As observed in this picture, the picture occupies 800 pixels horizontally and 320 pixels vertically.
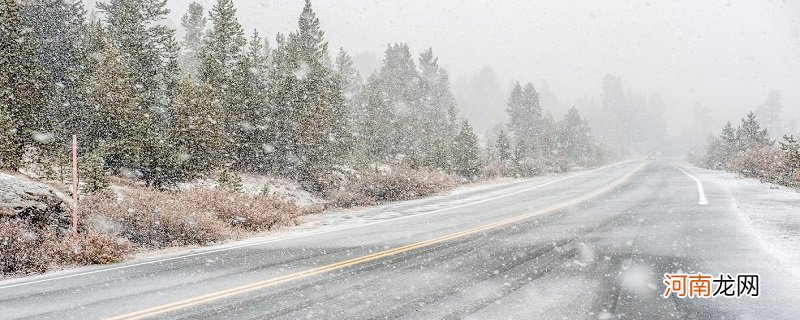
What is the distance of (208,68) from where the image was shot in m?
24.7

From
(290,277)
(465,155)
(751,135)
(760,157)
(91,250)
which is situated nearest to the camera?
(290,277)

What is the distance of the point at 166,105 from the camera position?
2300 cm

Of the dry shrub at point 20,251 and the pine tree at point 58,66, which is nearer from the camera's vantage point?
the dry shrub at point 20,251

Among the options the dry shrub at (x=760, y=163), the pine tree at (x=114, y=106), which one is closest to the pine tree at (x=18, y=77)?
the pine tree at (x=114, y=106)

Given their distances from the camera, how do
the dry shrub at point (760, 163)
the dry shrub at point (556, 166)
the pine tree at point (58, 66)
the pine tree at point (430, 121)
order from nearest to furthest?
the pine tree at point (58, 66)
the dry shrub at point (760, 163)
the pine tree at point (430, 121)
the dry shrub at point (556, 166)

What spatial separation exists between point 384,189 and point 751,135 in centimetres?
3480

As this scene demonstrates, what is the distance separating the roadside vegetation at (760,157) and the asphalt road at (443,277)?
13628mm

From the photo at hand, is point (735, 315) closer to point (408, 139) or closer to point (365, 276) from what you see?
point (365, 276)

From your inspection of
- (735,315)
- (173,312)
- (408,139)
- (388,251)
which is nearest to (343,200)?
(388,251)

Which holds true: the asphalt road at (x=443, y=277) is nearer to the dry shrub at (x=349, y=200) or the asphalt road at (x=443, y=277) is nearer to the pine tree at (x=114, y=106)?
the dry shrub at (x=349, y=200)

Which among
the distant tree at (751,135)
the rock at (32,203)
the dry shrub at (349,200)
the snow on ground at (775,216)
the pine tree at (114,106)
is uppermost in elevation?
the pine tree at (114,106)

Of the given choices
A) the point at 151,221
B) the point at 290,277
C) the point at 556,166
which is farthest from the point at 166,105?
the point at 556,166

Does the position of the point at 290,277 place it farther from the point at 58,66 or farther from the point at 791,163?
the point at 58,66

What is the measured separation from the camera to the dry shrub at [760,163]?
87.3 feet
